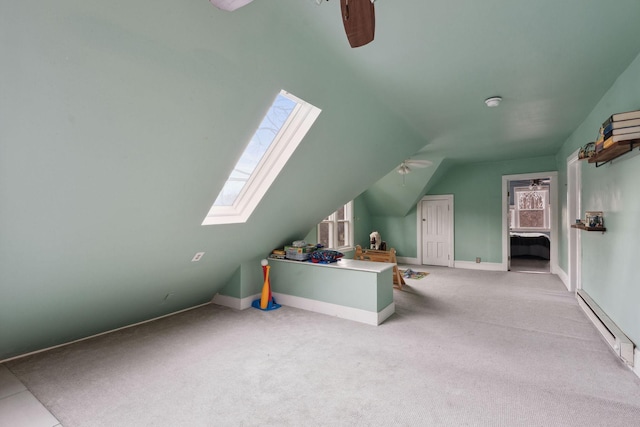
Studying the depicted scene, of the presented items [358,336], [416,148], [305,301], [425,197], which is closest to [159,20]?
[358,336]

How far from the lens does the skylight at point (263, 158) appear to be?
272cm

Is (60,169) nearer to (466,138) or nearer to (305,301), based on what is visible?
(305,301)

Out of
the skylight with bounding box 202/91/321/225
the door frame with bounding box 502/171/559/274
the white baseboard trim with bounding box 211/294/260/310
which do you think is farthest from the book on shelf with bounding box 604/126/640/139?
the door frame with bounding box 502/171/559/274

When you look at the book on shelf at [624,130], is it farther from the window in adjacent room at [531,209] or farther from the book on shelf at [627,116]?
the window in adjacent room at [531,209]

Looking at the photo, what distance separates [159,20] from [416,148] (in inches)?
147

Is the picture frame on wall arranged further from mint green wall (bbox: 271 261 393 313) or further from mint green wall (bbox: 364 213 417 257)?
mint green wall (bbox: 364 213 417 257)

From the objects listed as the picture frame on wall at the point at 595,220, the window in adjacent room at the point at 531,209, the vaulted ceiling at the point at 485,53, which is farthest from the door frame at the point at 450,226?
the window in adjacent room at the point at 531,209

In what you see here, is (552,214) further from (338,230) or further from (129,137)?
(129,137)

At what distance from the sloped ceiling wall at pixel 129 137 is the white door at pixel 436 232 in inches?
174

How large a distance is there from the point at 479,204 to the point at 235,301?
544cm

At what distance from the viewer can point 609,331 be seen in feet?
8.98

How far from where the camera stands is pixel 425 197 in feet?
24.2

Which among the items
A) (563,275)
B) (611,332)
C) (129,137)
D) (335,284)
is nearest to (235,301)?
(335,284)

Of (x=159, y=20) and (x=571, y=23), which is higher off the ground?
(x=571, y=23)
